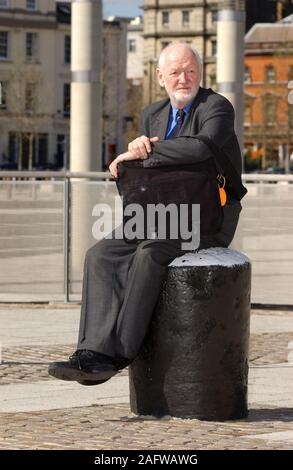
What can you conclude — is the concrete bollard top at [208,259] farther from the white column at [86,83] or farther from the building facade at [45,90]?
the building facade at [45,90]

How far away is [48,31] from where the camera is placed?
88.9 metres

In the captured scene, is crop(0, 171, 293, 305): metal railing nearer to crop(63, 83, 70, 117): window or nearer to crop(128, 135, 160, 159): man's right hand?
crop(128, 135, 160, 159): man's right hand

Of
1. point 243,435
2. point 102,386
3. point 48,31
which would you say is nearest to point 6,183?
point 102,386

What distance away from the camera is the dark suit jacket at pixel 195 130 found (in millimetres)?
7812

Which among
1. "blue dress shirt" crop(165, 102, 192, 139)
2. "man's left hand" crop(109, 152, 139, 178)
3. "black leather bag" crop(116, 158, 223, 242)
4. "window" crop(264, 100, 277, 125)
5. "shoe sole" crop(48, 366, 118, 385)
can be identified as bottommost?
"window" crop(264, 100, 277, 125)

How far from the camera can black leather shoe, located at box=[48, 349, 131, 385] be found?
7.69 meters

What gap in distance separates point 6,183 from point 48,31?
246ft

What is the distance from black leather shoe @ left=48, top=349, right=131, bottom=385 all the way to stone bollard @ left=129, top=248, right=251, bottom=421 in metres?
0.22

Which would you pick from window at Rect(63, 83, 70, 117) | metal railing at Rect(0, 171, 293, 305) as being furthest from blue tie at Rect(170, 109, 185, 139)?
window at Rect(63, 83, 70, 117)

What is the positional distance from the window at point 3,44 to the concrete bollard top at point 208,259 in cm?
7379

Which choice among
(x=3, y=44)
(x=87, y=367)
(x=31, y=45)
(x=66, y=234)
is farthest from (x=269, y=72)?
(x=87, y=367)

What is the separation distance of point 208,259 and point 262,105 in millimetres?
94926

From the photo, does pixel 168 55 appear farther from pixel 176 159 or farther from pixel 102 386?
pixel 102 386

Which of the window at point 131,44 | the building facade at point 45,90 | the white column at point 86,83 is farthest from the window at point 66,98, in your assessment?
the white column at point 86,83
